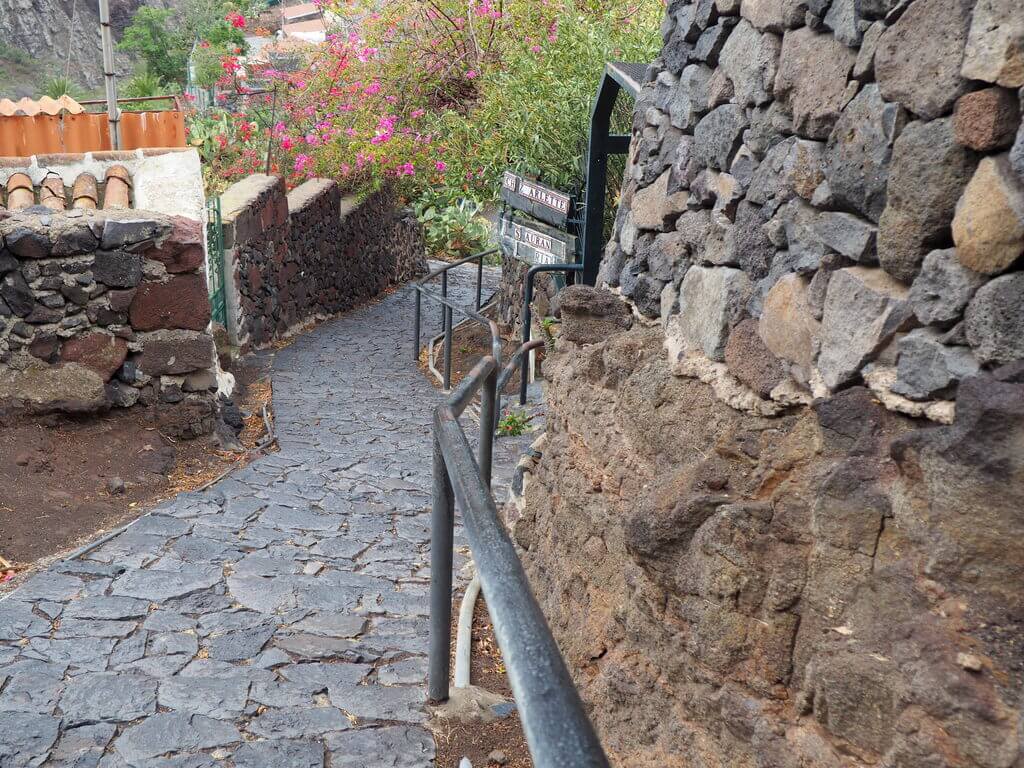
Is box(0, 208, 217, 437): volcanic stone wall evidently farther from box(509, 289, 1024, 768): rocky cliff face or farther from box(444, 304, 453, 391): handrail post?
box(509, 289, 1024, 768): rocky cliff face

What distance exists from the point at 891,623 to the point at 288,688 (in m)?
1.94

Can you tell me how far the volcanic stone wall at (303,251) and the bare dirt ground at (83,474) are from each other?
361cm

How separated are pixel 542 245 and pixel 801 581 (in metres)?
5.32

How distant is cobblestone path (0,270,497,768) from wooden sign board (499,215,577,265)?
212 cm

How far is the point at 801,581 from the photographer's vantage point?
5.19 feet

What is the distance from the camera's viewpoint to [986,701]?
1.17m

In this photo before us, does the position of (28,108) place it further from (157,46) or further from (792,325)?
(157,46)

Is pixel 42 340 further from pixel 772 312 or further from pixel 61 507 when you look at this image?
pixel 772 312

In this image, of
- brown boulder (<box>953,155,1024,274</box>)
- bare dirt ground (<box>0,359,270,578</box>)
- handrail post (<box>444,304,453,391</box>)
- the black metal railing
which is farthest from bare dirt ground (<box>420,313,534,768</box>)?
handrail post (<box>444,304,453,391</box>)

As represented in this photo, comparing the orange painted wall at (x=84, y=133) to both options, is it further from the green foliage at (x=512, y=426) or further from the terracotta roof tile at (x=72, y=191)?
the green foliage at (x=512, y=426)

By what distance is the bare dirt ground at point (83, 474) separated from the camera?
402 centimetres

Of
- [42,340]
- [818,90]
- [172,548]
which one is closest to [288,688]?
[172,548]

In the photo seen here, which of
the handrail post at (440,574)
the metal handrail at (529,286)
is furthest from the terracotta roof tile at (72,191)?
the handrail post at (440,574)

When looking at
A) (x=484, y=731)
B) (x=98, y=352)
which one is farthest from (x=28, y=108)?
(x=484, y=731)
